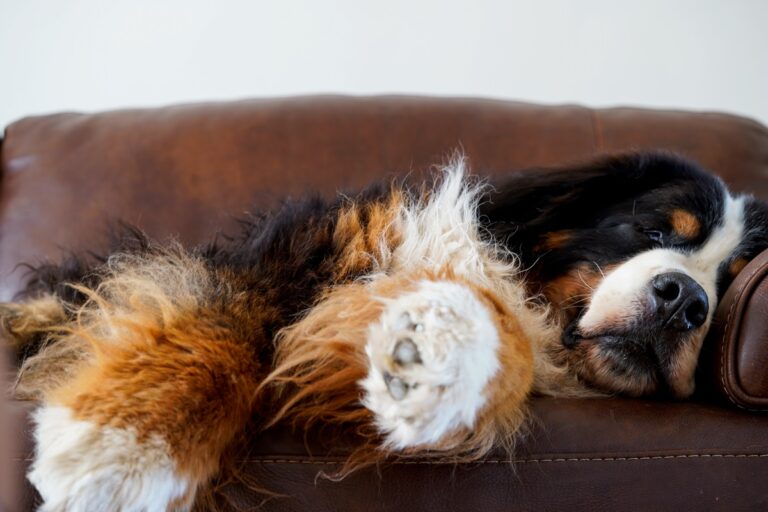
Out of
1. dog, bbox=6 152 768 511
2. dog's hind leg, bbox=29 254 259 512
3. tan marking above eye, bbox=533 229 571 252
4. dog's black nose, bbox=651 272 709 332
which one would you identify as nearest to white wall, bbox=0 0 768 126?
dog, bbox=6 152 768 511

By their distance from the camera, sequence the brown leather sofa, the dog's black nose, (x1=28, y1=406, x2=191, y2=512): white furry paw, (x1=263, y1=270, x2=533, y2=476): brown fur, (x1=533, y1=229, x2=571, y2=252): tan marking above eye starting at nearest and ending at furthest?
1. (x1=28, y1=406, x2=191, y2=512): white furry paw
2. (x1=263, y1=270, x2=533, y2=476): brown fur
3. the dog's black nose
4. (x1=533, y1=229, x2=571, y2=252): tan marking above eye
5. the brown leather sofa

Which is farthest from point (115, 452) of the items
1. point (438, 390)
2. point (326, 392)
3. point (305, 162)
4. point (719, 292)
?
point (305, 162)

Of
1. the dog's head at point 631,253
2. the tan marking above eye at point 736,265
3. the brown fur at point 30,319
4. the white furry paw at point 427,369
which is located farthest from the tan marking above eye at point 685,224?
the brown fur at point 30,319

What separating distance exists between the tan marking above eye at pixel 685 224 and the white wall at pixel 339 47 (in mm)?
1504

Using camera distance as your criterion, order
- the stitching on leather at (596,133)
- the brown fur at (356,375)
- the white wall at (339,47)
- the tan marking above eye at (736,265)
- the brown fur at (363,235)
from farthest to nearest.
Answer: the white wall at (339,47) → the stitching on leather at (596,133) → the tan marking above eye at (736,265) → the brown fur at (363,235) → the brown fur at (356,375)

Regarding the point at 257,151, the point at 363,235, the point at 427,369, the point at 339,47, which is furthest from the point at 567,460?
the point at 339,47

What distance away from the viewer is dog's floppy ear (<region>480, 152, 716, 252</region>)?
5.37 ft

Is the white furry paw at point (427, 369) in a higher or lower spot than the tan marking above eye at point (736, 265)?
higher

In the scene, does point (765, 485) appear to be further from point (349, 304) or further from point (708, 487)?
point (349, 304)

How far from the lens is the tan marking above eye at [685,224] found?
153 centimetres

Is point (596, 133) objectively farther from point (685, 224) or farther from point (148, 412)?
point (148, 412)

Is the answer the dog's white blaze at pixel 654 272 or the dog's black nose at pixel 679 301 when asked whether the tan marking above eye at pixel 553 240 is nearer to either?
the dog's white blaze at pixel 654 272

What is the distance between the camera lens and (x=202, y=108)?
2.45 metres

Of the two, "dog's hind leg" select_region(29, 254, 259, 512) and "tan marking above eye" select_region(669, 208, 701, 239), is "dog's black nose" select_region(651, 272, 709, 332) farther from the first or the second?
"dog's hind leg" select_region(29, 254, 259, 512)
